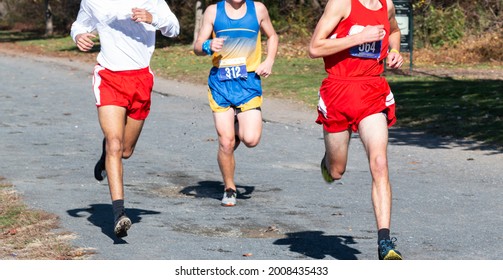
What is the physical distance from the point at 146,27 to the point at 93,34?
489mm

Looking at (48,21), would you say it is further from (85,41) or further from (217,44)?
(85,41)

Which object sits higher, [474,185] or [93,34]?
[93,34]

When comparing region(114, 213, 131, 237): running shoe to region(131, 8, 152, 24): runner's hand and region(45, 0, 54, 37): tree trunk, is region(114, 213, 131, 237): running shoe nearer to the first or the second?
region(131, 8, 152, 24): runner's hand

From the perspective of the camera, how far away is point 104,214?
31.0ft

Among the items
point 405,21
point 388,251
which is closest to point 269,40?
point 388,251

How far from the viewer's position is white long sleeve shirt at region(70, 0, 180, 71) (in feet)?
28.0

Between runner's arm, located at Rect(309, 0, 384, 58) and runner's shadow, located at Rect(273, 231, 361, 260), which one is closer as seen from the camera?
runner's arm, located at Rect(309, 0, 384, 58)

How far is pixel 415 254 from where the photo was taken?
25.3 ft

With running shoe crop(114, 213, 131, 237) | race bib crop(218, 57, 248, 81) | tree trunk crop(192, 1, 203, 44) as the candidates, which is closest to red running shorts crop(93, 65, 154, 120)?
running shoe crop(114, 213, 131, 237)

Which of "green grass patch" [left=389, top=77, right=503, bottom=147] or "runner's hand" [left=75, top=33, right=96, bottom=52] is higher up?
"runner's hand" [left=75, top=33, right=96, bottom=52]

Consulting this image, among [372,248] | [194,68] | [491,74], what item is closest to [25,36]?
[194,68]

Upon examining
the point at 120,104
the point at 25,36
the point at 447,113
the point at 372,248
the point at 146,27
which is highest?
the point at 146,27

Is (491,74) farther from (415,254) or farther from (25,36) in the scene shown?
(25,36)

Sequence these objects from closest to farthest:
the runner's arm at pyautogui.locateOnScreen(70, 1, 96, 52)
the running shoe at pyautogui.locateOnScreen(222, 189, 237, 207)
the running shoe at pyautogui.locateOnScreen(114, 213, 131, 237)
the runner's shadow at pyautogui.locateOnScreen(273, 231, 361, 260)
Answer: the runner's shadow at pyautogui.locateOnScreen(273, 231, 361, 260)
the running shoe at pyautogui.locateOnScreen(114, 213, 131, 237)
the runner's arm at pyautogui.locateOnScreen(70, 1, 96, 52)
the running shoe at pyautogui.locateOnScreen(222, 189, 237, 207)
